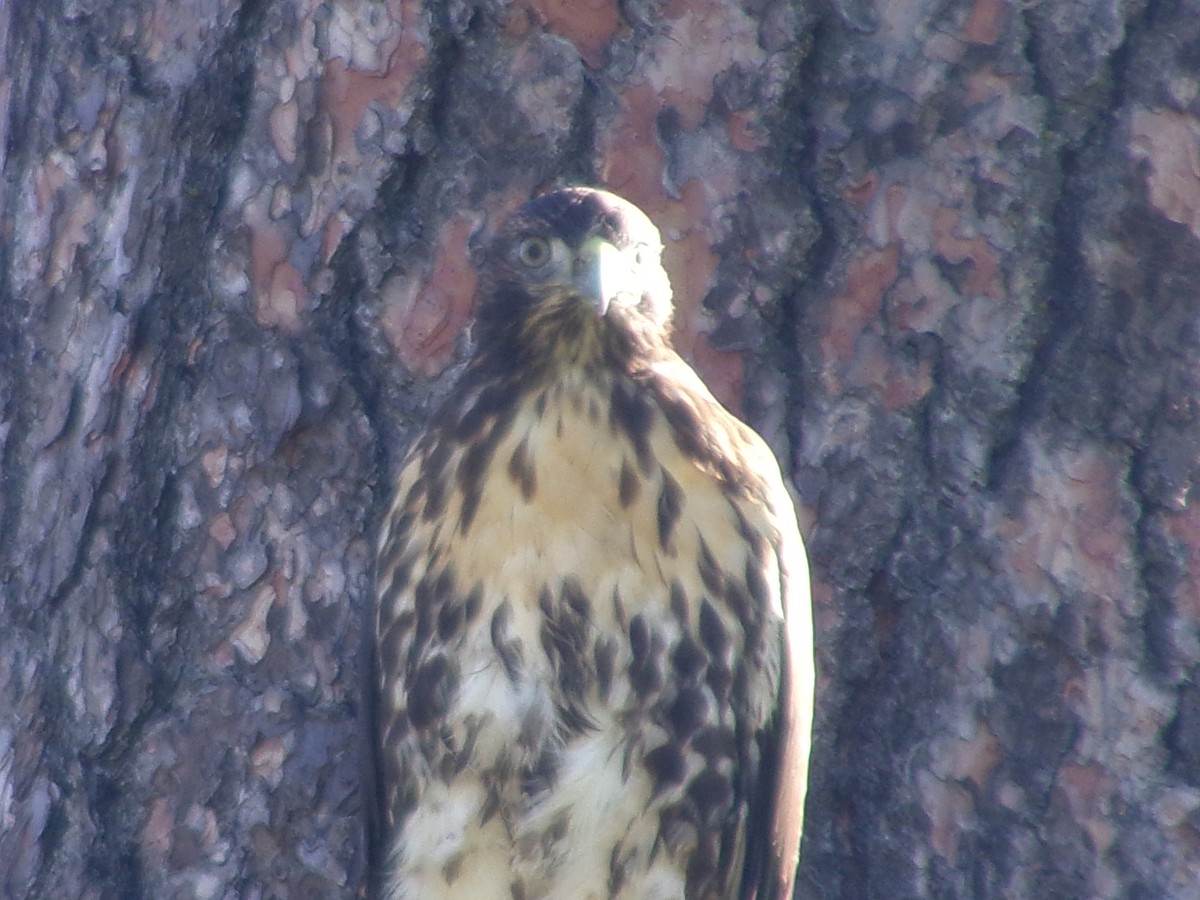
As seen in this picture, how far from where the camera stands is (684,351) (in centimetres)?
320

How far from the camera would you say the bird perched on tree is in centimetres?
303

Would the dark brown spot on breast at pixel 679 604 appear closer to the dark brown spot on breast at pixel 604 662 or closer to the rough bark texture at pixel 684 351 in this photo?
the dark brown spot on breast at pixel 604 662

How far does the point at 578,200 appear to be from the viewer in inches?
115

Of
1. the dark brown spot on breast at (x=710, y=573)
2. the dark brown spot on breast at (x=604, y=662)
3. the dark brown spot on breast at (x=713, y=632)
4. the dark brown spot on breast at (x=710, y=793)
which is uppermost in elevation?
the dark brown spot on breast at (x=710, y=573)

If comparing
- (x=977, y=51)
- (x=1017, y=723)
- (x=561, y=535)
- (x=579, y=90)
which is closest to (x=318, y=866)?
(x=561, y=535)

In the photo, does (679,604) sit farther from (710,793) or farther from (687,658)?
(710,793)

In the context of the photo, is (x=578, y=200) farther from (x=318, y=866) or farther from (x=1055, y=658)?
(x=318, y=866)

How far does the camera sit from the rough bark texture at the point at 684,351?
108 inches

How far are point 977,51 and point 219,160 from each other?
1.51m

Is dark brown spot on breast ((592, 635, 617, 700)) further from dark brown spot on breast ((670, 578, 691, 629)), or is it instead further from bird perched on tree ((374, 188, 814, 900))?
dark brown spot on breast ((670, 578, 691, 629))

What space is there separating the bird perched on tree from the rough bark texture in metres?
0.10

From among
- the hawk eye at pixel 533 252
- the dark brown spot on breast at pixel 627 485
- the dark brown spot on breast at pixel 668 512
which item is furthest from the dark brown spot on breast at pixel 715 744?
the hawk eye at pixel 533 252

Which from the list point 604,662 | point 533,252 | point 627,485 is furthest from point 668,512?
point 533,252

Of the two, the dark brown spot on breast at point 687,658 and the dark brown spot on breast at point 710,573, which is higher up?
the dark brown spot on breast at point 710,573
